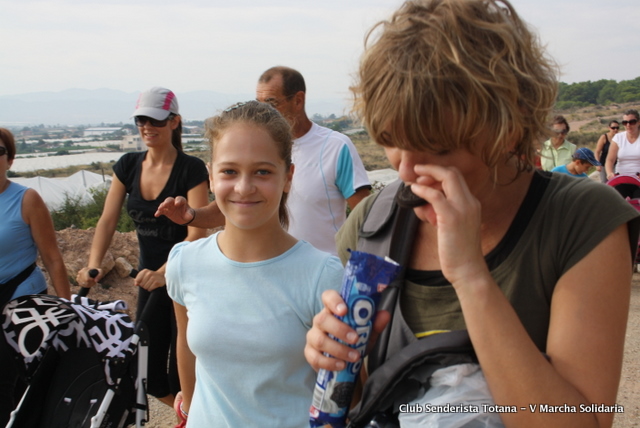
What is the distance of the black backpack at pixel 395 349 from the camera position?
1.29 meters

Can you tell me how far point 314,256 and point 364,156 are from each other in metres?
34.2

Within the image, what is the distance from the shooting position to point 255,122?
90.0 inches

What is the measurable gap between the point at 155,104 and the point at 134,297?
3725mm

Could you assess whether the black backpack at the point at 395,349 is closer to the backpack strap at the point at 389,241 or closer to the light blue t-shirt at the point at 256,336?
the backpack strap at the point at 389,241

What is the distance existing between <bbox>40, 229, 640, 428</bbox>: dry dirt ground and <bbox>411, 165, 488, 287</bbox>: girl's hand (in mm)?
3646

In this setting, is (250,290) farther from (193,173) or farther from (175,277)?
(193,173)

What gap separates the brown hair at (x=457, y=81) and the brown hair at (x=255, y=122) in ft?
3.19

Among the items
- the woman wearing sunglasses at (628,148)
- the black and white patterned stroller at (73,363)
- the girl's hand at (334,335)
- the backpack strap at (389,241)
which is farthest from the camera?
the woman wearing sunglasses at (628,148)

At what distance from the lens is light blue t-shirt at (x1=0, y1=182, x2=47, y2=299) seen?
3.97 m

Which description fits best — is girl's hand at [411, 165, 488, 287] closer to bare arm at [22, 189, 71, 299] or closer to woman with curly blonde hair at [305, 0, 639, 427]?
woman with curly blonde hair at [305, 0, 639, 427]

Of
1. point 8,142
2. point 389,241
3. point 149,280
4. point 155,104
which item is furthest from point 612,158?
point 389,241

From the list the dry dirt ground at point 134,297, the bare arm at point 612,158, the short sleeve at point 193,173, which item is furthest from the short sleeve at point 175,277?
the bare arm at point 612,158

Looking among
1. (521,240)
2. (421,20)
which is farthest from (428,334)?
(421,20)

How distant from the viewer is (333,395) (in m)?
1.43
